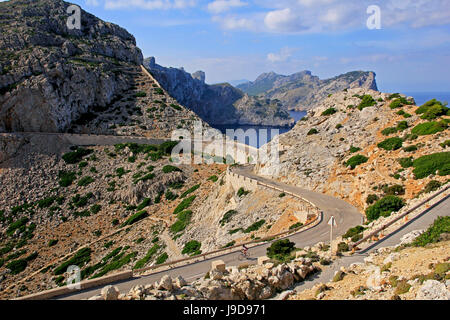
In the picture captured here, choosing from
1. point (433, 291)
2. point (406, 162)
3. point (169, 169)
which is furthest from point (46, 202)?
point (433, 291)

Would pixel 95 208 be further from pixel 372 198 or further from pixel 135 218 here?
pixel 372 198

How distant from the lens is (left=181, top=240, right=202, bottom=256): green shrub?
1120 inches

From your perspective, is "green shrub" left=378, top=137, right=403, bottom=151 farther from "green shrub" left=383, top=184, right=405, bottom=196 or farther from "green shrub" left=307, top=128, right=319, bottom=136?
"green shrub" left=307, top=128, right=319, bottom=136

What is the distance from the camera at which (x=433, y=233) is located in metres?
14.7

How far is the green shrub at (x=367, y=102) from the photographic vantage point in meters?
39.7

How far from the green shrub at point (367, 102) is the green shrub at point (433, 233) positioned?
26266 mm

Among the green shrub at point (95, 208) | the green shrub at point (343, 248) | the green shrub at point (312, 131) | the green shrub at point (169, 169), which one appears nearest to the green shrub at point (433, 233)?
the green shrub at point (343, 248)

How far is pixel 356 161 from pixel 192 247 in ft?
52.6

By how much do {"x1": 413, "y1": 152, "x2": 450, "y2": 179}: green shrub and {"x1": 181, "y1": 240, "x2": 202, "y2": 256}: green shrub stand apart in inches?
684

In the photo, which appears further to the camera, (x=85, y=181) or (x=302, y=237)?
(x=85, y=181)

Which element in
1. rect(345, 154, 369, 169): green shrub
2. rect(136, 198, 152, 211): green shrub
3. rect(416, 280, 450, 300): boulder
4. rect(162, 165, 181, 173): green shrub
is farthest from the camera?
rect(162, 165, 181, 173): green shrub

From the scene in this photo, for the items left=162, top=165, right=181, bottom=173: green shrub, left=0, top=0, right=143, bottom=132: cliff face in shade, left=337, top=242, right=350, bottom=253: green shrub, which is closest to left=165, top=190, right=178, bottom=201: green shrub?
left=162, top=165, right=181, bottom=173: green shrub

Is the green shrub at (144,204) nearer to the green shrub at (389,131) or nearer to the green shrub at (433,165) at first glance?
the green shrub at (389,131)

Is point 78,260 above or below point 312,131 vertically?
below
